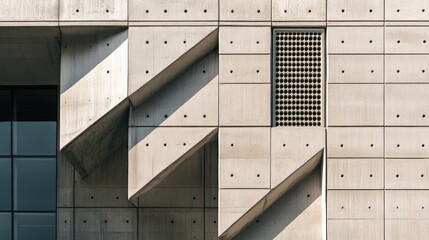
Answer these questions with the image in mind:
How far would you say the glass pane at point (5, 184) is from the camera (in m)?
25.0

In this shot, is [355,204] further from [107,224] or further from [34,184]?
[34,184]

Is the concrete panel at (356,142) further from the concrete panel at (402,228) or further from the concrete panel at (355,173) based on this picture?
the concrete panel at (402,228)

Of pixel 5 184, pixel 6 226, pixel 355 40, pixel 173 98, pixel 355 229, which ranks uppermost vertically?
pixel 355 40

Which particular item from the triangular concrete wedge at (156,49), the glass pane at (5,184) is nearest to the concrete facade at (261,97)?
the triangular concrete wedge at (156,49)

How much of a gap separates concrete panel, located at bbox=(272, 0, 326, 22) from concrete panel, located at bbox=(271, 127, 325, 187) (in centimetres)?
266

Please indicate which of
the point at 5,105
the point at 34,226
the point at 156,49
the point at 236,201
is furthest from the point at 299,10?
the point at 34,226

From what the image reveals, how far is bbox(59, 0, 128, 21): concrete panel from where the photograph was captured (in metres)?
20.8

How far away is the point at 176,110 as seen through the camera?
69.2 ft

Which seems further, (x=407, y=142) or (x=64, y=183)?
(x=64, y=183)

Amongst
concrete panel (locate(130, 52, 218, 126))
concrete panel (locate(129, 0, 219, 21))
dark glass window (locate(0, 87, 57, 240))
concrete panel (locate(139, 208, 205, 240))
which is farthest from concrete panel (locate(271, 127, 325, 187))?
dark glass window (locate(0, 87, 57, 240))

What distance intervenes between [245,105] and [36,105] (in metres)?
7.13

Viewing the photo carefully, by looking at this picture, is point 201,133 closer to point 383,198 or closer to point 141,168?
point 141,168

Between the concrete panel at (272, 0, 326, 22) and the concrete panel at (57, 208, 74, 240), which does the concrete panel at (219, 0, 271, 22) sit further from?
the concrete panel at (57, 208, 74, 240)

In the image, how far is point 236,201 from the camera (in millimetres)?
20859
